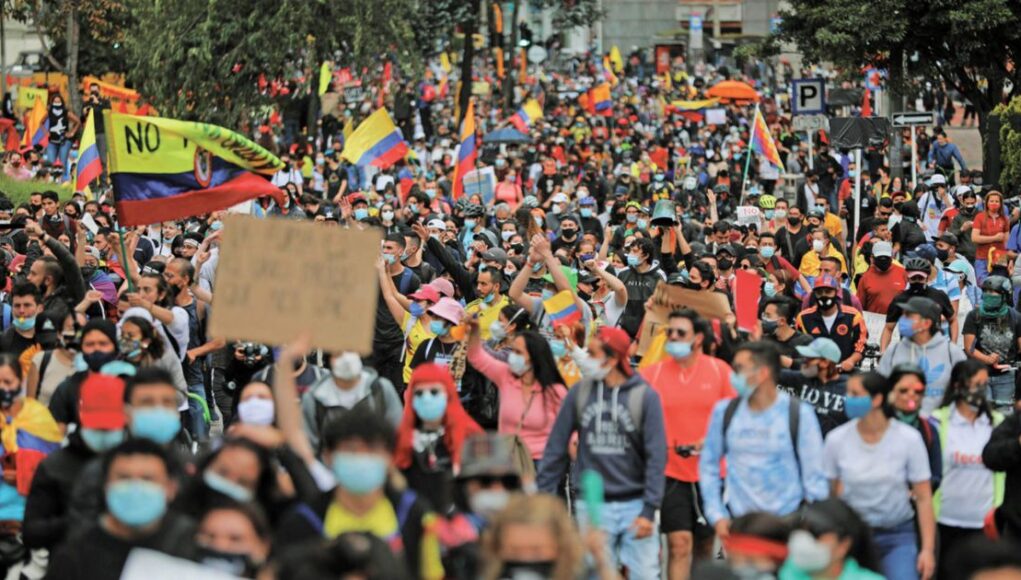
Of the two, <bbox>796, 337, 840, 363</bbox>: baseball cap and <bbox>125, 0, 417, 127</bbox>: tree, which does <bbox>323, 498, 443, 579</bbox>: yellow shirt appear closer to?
<bbox>796, 337, 840, 363</bbox>: baseball cap

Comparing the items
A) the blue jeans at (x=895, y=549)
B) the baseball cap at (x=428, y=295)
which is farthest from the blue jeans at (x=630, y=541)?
the baseball cap at (x=428, y=295)

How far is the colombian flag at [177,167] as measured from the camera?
11359mm

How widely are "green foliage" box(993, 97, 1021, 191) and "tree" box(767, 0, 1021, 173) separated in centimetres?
165

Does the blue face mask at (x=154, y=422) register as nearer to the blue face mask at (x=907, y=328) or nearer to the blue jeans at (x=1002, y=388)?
the blue face mask at (x=907, y=328)

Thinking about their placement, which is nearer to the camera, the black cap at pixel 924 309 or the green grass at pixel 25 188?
the black cap at pixel 924 309

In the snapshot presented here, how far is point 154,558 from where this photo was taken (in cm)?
599

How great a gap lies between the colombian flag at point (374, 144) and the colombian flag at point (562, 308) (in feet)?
38.7

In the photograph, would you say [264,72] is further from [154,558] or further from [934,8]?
[154,558]

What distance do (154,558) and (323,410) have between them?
293 cm

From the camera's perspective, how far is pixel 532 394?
9656mm

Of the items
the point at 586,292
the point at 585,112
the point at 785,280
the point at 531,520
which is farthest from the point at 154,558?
the point at 585,112

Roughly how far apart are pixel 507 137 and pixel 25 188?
11.3 metres

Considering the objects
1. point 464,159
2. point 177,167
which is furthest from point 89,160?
point 177,167

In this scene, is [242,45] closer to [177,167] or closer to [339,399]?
[177,167]
